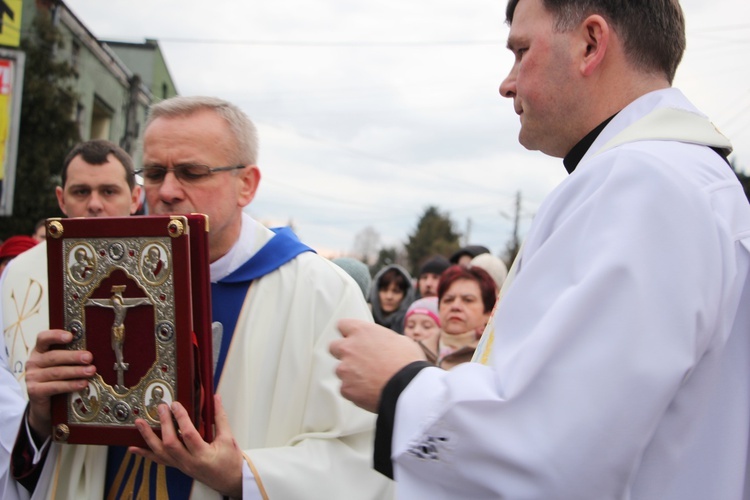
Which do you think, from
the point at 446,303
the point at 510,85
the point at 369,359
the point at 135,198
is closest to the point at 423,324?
the point at 446,303

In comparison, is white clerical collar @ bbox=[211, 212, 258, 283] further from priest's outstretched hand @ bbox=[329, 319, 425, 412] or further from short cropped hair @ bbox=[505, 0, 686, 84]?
short cropped hair @ bbox=[505, 0, 686, 84]

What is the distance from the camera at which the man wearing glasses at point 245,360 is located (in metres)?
2.17

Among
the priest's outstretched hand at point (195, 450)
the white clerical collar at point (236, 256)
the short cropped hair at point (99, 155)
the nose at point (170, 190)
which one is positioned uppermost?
the short cropped hair at point (99, 155)

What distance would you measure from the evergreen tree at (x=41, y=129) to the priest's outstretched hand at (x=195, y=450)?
57.1ft

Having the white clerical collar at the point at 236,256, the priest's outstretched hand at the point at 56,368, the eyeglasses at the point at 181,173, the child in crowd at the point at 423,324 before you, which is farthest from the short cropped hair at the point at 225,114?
the child in crowd at the point at 423,324

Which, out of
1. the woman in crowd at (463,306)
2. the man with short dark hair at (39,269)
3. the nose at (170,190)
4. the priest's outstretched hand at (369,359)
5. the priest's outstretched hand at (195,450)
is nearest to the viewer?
the priest's outstretched hand at (369,359)

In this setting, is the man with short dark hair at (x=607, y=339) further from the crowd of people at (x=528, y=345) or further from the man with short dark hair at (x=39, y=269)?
the man with short dark hair at (x=39, y=269)

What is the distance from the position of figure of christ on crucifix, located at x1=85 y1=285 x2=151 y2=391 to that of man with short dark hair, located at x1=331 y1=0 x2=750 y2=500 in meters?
0.70

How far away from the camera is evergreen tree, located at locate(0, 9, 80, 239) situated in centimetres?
1816

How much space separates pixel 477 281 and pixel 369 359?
3198mm

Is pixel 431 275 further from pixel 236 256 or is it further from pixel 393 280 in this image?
pixel 236 256

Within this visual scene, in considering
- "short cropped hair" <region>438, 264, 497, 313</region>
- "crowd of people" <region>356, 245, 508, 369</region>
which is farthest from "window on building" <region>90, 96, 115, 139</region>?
"short cropped hair" <region>438, 264, 497, 313</region>

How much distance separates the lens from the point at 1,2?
14.8m

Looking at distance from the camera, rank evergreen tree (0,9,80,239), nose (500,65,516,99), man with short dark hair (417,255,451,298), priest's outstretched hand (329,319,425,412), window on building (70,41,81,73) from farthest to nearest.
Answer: window on building (70,41,81,73)
evergreen tree (0,9,80,239)
man with short dark hair (417,255,451,298)
nose (500,65,516,99)
priest's outstretched hand (329,319,425,412)
